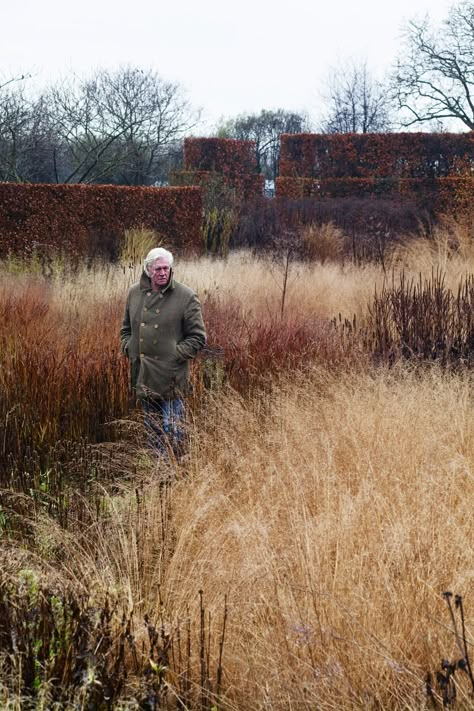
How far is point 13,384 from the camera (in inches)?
207

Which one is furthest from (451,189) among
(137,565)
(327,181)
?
(137,565)

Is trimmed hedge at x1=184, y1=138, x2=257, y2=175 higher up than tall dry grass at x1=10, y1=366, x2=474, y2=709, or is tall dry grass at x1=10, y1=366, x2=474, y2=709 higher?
trimmed hedge at x1=184, y1=138, x2=257, y2=175

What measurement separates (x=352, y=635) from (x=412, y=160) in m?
19.2

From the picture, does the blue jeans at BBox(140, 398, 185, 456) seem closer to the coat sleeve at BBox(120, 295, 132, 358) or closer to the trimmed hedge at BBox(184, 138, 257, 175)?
the coat sleeve at BBox(120, 295, 132, 358)

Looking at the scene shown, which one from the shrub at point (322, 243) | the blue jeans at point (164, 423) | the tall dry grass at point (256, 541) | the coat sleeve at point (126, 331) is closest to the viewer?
the tall dry grass at point (256, 541)

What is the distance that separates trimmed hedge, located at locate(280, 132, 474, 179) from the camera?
20250mm

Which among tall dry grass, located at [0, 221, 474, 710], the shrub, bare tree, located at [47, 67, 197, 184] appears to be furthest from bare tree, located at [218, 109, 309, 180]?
tall dry grass, located at [0, 221, 474, 710]

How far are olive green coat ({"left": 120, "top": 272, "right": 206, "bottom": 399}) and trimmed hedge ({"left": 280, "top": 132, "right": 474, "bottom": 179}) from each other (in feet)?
53.5

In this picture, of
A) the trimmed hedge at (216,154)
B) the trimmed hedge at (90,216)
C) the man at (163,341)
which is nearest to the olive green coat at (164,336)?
the man at (163,341)

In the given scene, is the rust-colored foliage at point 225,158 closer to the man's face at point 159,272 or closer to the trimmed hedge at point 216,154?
the trimmed hedge at point 216,154

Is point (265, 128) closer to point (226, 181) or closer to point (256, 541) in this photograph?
point (226, 181)

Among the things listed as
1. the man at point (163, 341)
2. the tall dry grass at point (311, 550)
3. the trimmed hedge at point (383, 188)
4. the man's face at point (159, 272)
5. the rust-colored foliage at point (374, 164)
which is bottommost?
the tall dry grass at point (311, 550)

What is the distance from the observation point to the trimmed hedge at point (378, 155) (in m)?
20.2

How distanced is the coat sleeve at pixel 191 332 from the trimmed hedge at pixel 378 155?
1627 centimetres
